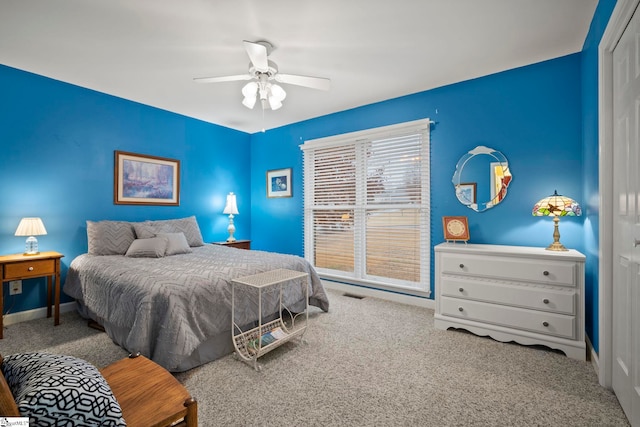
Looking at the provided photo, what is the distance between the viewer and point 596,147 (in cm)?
212

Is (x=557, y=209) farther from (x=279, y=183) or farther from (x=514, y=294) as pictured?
(x=279, y=183)

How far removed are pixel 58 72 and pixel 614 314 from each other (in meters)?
5.07

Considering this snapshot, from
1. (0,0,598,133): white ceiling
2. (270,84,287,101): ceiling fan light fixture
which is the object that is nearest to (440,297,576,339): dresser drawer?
(0,0,598,133): white ceiling

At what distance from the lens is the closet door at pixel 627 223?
4.90 feet

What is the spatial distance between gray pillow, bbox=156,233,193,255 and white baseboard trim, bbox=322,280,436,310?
2.00 m

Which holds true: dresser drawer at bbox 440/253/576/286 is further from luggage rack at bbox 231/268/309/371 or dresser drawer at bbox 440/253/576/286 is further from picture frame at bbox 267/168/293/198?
picture frame at bbox 267/168/293/198

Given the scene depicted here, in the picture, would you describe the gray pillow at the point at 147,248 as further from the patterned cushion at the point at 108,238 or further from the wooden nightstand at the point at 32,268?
the wooden nightstand at the point at 32,268

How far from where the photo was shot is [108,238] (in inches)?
128

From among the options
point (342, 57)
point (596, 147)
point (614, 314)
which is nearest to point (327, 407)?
point (614, 314)

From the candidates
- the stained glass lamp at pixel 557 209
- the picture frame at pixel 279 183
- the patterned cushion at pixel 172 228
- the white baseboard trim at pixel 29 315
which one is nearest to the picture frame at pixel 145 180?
the patterned cushion at pixel 172 228

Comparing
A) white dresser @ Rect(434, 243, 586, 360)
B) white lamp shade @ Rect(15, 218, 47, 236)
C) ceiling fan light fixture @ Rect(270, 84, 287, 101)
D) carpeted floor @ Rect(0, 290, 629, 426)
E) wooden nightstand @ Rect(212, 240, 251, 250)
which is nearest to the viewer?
carpeted floor @ Rect(0, 290, 629, 426)

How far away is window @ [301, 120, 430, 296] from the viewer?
3562mm

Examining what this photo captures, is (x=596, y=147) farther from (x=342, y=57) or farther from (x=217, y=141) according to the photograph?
(x=217, y=141)

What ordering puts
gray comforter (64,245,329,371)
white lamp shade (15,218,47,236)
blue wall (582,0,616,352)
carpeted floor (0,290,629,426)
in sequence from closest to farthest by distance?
carpeted floor (0,290,629,426), gray comforter (64,245,329,371), blue wall (582,0,616,352), white lamp shade (15,218,47,236)
